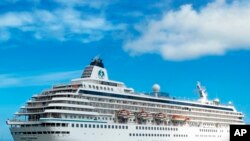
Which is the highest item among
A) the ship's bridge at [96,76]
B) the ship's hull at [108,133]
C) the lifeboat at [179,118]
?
the ship's bridge at [96,76]

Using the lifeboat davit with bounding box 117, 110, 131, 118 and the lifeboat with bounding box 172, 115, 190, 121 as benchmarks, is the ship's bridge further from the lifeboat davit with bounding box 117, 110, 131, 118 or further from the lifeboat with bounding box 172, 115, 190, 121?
the lifeboat with bounding box 172, 115, 190, 121

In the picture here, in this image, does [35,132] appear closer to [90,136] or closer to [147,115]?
[90,136]

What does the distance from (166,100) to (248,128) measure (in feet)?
266

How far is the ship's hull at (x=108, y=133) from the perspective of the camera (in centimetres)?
6194

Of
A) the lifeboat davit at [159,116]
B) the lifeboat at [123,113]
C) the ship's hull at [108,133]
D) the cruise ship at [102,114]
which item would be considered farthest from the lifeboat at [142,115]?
the lifeboat davit at [159,116]

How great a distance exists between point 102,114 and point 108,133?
384cm

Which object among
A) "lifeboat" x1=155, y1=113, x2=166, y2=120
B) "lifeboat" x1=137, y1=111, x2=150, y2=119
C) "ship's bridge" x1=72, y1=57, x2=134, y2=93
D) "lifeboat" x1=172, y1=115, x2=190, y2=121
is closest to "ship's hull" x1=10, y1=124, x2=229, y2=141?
"lifeboat" x1=172, y1=115, x2=190, y2=121

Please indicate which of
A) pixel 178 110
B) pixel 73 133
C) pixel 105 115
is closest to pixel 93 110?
pixel 105 115

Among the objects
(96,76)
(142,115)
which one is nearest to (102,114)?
(96,76)

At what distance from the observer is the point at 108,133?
68.4 metres

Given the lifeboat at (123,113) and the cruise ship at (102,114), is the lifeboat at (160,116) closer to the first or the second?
the cruise ship at (102,114)

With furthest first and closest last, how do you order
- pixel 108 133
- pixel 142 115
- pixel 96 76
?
pixel 142 115, pixel 96 76, pixel 108 133

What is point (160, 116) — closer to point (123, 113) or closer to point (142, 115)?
point (142, 115)

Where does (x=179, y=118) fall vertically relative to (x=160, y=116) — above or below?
below
